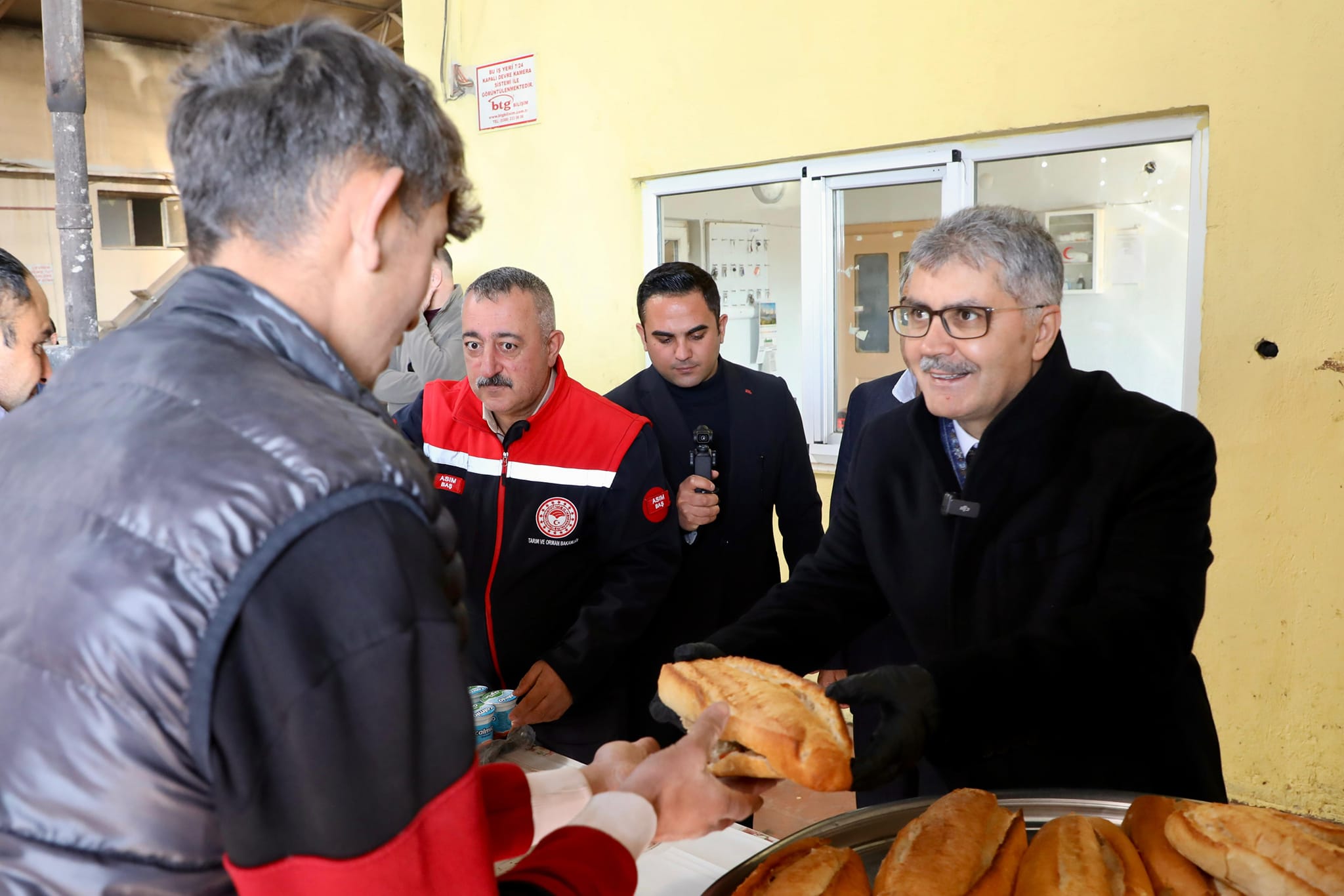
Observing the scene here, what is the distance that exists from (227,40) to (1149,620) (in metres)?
1.52

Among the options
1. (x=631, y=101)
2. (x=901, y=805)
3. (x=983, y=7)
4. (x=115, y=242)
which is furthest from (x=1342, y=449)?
(x=115, y=242)

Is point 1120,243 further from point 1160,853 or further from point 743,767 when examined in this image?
point 743,767

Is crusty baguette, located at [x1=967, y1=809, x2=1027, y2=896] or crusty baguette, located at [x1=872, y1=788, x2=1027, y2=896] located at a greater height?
crusty baguette, located at [x1=872, y1=788, x2=1027, y2=896]

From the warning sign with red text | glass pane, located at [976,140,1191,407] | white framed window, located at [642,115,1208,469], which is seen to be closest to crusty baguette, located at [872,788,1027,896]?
white framed window, located at [642,115,1208,469]

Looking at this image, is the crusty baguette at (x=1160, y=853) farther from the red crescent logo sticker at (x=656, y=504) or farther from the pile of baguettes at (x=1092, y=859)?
the red crescent logo sticker at (x=656, y=504)

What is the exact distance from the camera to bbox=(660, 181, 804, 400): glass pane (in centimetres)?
477

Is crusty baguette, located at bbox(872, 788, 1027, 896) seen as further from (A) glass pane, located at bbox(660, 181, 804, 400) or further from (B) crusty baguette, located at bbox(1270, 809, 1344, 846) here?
(A) glass pane, located at bbox(660, 181, 804, 400)

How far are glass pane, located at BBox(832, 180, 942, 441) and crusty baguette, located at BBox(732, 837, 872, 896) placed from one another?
325 cm

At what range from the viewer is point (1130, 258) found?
379 centimetres

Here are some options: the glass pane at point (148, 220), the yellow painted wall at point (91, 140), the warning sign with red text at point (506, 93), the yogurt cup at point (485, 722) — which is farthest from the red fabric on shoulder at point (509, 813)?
the glass pane at point (148, 220)

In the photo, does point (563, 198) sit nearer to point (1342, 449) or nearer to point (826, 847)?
point (1342, 449)

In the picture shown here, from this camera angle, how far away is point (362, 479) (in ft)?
2.37

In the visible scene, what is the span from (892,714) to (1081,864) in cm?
31

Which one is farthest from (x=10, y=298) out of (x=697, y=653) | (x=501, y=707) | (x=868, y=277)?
(x=868, y=277)
